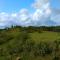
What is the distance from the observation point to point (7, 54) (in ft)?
90.3

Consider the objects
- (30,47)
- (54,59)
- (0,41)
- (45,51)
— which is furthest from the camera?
(0,41)

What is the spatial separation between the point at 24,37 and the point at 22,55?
814 cm

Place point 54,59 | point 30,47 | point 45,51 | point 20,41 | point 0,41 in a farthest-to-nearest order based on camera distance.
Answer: point 0,41 < point 20,41 < point 30,47 < point 45,51 < point 54,59

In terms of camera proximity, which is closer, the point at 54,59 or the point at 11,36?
the point at 54,59

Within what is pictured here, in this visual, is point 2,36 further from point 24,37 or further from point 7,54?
point 7,54

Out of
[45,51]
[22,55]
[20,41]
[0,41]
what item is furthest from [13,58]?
[0,41]

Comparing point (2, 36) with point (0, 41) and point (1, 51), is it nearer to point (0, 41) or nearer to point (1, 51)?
point (0, 41)

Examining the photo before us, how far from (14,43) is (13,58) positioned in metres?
7.42

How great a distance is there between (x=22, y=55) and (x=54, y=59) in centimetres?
364

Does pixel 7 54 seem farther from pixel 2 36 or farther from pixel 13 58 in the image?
pixel 2 36

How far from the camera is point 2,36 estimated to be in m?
37.8

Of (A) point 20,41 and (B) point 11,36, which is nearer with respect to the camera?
(A) point 20,41

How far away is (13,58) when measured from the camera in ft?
82.7

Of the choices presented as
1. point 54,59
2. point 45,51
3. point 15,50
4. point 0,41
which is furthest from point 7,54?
point 0,41
